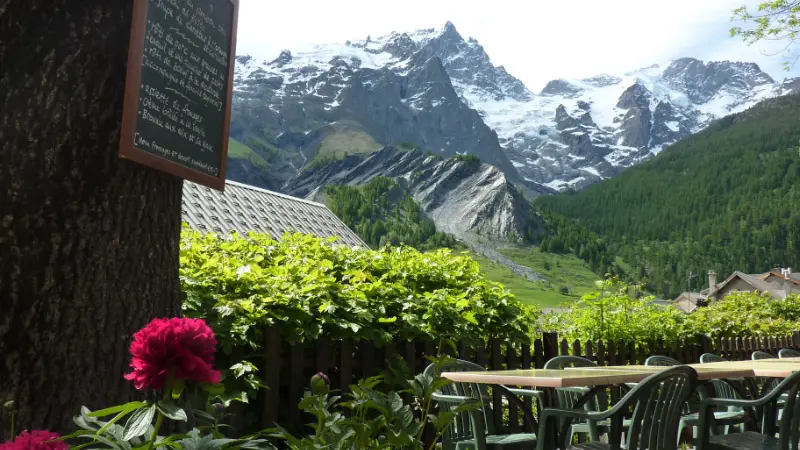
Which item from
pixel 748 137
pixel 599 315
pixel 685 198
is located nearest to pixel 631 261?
pixel 685 198

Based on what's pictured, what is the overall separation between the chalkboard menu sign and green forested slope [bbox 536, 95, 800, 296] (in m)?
136

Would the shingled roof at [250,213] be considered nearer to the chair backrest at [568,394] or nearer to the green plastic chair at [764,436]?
the chair backrest at [568,394]

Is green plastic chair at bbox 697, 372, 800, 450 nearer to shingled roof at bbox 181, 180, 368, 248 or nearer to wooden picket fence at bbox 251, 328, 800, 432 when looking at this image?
wooden picket fence at bbox 251, 328, 800, 432

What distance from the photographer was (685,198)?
14262 cm

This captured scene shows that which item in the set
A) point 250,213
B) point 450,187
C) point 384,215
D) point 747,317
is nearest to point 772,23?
point 747,317

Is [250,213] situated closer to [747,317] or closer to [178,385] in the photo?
[747,317]

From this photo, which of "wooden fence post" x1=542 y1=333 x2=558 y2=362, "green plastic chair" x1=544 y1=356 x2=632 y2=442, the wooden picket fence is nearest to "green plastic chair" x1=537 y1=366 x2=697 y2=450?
the wooden picket fence

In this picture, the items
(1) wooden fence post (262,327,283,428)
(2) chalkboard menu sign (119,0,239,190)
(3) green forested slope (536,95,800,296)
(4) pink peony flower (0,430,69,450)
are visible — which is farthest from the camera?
(3) green forested slope (536,95,800,296)

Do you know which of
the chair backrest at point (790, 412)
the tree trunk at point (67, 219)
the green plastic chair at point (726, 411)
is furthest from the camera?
the green plastic chair at point (726, 411)

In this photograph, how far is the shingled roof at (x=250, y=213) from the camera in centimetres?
2909

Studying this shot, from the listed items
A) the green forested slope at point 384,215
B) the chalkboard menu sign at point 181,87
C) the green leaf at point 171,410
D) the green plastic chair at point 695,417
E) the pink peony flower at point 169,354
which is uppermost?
the green forested slope at point 384,215

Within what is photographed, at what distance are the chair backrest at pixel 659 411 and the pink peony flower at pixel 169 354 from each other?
7.46ft

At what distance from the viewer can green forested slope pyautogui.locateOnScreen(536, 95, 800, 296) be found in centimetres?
12719

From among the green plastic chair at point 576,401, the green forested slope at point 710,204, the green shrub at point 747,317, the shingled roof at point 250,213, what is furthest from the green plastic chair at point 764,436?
the green forested slope at point 710,204
